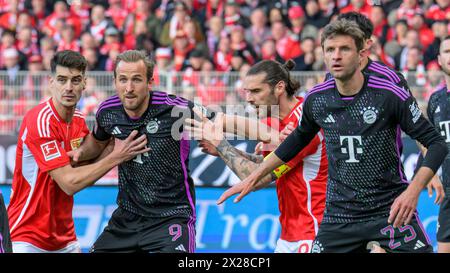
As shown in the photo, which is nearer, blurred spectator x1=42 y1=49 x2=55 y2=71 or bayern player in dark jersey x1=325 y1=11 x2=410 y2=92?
bayern player in dark jersey x1=325 y1=11 x2=410 y2=92

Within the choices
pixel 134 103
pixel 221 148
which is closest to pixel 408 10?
pixel 221 148

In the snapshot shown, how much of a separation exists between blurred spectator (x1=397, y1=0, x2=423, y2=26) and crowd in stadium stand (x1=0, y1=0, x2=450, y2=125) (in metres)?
0.02

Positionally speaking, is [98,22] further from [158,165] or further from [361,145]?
[361,145]

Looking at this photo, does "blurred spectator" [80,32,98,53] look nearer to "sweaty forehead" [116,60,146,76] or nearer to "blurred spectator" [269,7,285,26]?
"blurred spectator" [269,7,285,26]

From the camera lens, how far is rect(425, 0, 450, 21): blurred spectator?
17078 mm

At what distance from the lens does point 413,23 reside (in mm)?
16891

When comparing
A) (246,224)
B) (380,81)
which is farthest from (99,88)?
(380,81)

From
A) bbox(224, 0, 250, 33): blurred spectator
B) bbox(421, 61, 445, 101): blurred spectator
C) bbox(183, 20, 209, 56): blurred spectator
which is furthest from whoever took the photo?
bbox(224, 0, 250, 33): blurred spectator

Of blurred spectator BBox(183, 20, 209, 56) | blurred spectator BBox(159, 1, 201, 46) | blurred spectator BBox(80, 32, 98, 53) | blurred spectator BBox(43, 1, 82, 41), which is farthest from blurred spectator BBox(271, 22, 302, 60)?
blurred spectator BBox(43, 1, 82, 41)

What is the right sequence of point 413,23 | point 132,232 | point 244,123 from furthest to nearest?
point 413,23, point 244,123, point 132,232

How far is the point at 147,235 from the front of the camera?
8008mm
